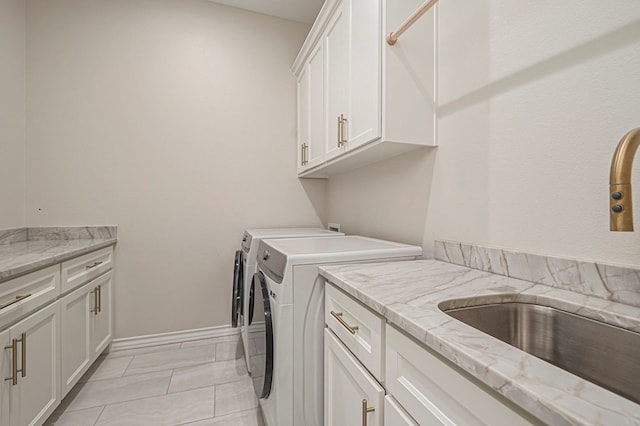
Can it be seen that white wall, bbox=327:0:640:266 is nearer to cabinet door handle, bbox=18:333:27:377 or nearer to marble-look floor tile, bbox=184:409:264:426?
marble-look floor tile, bbox=184:409:264:426

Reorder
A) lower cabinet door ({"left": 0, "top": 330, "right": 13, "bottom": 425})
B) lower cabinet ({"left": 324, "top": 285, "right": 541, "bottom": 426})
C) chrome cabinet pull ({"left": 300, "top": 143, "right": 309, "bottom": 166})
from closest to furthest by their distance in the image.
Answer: lower cabinet ({"left": 324, "top": 285, "right": 541, "bottom": 426}), lower cabinet door ({"left": 0, "top": 330, "right": 13, "bottom": 425}), chrome cabinet pull ({"left": 300, "top": 143, "right": 309, "bottom": 166})

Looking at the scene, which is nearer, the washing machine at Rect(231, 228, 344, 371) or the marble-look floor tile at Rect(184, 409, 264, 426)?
the marble-look floor tile at Rect(184, 409, 264, 426)

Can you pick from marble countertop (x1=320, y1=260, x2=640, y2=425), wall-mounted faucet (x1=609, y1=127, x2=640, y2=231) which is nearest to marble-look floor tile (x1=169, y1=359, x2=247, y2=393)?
marble countertop (x1=320, y1=260, x2=640, y2=425)

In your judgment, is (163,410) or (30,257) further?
(163,410)

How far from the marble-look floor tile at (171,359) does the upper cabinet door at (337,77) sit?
5.76 feet

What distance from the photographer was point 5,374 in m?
1.12

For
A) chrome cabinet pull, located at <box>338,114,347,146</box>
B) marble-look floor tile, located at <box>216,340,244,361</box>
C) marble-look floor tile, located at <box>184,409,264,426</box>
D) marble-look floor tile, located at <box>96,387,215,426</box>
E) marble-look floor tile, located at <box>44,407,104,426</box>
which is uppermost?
chrome cabinet pull, located at <box>338,114,347,146</box>

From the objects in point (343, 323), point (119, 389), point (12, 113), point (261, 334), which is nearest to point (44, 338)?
point (119, 389)

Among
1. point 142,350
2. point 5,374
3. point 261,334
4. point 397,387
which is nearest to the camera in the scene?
point 397,387

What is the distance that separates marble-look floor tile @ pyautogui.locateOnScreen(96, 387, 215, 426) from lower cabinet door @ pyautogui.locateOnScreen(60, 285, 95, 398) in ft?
0.90

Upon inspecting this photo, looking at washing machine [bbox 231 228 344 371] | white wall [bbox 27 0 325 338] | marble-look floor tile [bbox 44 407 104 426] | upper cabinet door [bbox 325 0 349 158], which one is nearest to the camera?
marble-look floor tile [bbox 44 407 104 426]

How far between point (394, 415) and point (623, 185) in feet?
2.24

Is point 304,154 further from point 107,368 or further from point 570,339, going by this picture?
point 107,368

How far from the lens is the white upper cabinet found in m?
1.28
